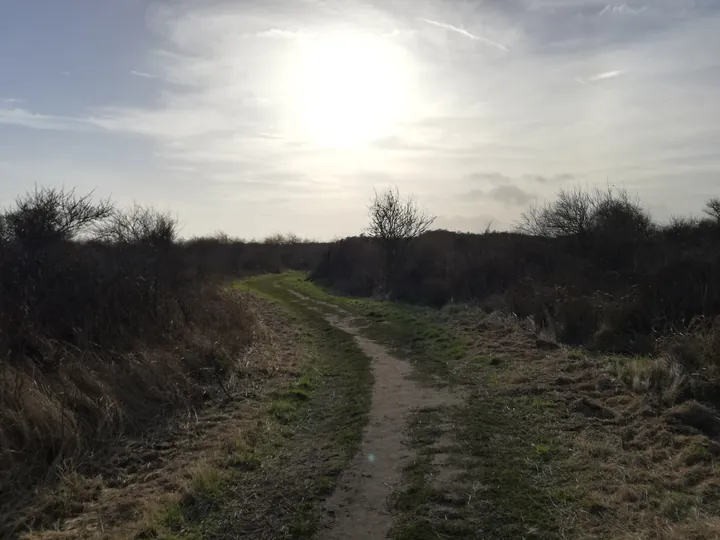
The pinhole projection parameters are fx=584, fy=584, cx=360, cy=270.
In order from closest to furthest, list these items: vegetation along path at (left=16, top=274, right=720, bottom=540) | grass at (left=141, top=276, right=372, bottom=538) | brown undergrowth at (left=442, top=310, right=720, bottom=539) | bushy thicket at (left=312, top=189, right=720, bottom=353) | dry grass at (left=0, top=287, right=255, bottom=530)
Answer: brown undergrowth at (left=442, top=310, right=720, bottom=539) → vegetation along path at (left=16, top=274, right=720, bottom=540) → grass at (left=141, top=276, right=372, bottom=538) → dry grass at (left=0, top=287, right=255, bottom=530) → bushy thicket at (left=312, top=189, right=720, bottom=353)

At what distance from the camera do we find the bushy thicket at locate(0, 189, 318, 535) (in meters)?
7.95

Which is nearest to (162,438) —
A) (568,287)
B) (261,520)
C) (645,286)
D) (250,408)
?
(250,408)

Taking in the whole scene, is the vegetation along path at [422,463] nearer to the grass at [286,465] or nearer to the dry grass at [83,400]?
the grass at [286,465]

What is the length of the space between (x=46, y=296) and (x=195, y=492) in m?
7.51

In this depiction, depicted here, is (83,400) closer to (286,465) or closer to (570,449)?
(286,465)

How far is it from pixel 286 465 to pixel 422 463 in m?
1.75

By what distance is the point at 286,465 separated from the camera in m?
7.52

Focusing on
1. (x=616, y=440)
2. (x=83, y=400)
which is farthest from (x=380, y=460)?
Answer: (x=83, y=400)

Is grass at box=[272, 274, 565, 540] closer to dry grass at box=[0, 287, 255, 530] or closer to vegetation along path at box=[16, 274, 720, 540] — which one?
vegetation along path at box=[16, 274, 720, 540]

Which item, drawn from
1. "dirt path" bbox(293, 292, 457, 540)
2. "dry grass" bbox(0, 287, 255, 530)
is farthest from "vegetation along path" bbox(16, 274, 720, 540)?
"dry grass" bbox(0, 287, 255, 530)

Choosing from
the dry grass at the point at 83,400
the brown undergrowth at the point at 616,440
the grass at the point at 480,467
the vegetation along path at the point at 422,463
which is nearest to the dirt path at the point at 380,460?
the vegetation along path at the point at 422,463

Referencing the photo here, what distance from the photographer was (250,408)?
33.8 feet

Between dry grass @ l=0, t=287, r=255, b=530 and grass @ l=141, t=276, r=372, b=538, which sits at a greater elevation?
dry grass @ l=0, t=287, r=255, b=530

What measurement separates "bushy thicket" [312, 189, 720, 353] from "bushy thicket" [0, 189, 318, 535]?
28.9 ft
